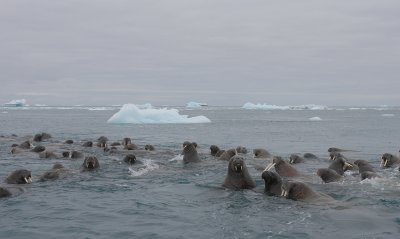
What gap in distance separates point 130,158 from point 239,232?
9.72 m

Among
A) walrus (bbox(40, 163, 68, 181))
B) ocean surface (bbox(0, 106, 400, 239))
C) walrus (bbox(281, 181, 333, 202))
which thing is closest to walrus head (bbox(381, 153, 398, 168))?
ocean surface (bbox(0, 106, 400, 239))

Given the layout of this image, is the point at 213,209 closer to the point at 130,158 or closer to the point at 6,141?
the point at 130,158

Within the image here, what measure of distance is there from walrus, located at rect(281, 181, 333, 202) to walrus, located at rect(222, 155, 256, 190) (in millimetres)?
1152

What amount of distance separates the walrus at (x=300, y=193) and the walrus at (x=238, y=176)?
1152 mm

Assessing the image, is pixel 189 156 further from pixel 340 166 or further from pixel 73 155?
pixel 340 166

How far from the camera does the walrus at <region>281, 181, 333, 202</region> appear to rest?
1091cm

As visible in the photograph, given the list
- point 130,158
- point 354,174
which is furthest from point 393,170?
point 130,158

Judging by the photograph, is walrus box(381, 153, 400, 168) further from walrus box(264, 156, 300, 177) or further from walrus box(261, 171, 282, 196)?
walrus box(261, 171, 282, 196)

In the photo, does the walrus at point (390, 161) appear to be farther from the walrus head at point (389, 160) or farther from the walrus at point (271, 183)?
the walrus at point (271, 183)

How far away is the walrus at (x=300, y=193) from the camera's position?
10.9m

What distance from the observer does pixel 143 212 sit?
34.2 ft

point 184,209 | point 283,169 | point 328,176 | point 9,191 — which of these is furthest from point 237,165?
point 9,191

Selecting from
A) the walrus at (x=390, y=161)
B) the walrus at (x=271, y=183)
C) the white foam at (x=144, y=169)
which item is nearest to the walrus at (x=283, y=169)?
the walrus at (x=271, y=183)

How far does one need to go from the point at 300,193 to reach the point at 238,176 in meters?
1.74
